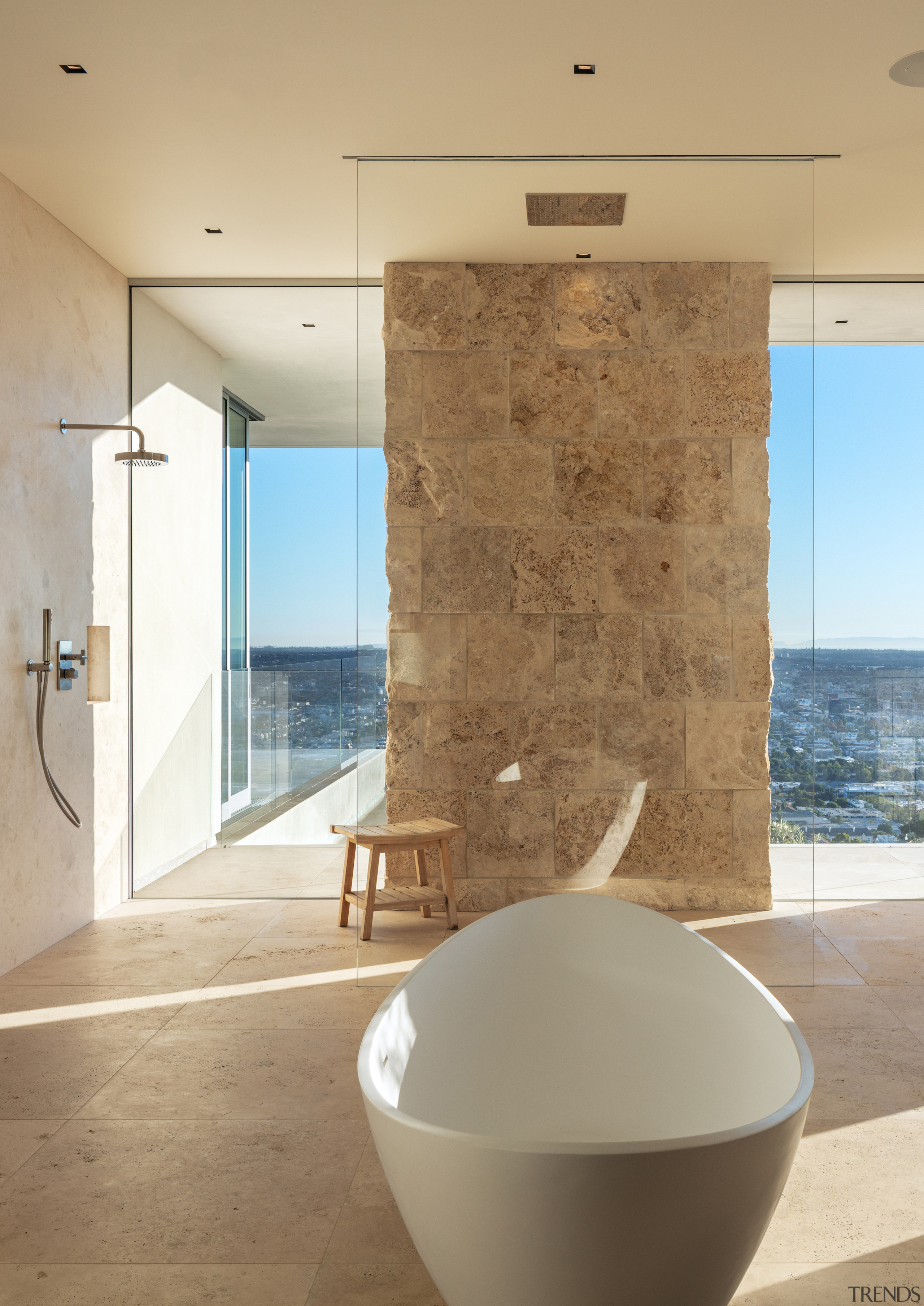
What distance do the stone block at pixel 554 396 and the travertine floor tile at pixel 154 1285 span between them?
2.45m

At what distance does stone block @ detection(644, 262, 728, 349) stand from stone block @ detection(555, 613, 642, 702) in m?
0.92

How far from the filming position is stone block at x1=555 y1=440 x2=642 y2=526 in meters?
3.41

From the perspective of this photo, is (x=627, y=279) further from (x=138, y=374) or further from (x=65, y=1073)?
(x=65, y=1073)

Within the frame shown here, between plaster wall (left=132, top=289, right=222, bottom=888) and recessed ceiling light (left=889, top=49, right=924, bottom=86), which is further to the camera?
plaster wall (left=132, top=289, right=222, bottom=888)

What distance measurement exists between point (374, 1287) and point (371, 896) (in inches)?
72.3

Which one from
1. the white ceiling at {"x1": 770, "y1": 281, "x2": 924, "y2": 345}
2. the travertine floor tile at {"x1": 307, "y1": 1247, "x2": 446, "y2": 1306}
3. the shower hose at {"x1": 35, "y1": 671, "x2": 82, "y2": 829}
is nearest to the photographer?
the travertine floor tile at {"x1": 307, "y1": 1247, "x2": 446, "y2": 1306}

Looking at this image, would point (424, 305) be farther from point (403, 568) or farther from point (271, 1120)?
point (271, 1120)

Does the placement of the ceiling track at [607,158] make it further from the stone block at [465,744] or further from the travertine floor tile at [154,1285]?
the travertine floor tile at [154,1285]

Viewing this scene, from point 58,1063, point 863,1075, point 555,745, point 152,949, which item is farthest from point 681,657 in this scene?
point 152,949

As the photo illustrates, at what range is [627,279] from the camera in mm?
3439

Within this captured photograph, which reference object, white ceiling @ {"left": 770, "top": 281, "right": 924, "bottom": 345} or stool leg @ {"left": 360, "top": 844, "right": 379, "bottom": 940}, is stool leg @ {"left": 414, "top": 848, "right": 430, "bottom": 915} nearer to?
stool leg @ {"left": 360, "top": 844, "right": 379, "bottom": 940}

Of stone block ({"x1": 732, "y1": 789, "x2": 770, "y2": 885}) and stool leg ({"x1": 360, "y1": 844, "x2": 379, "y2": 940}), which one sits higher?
stone block ({"x1": 732, "y1": 789, "x2": 770, "y2": 885})

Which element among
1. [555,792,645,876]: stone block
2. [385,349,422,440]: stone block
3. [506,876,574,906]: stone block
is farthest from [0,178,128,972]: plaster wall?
[555,792,645,876]: stone block

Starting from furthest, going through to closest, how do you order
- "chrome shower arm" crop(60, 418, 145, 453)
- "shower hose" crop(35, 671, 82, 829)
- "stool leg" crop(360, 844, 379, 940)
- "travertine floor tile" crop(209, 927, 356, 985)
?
"chrome shower arm" crop(60, 418, 145, 453) < "shower hose" crop(35, 671, 82, 829) < "travertine floor tile" crop(209, 927, 356, 985) < "stool leg" crop(360, 844, 379, 940)
